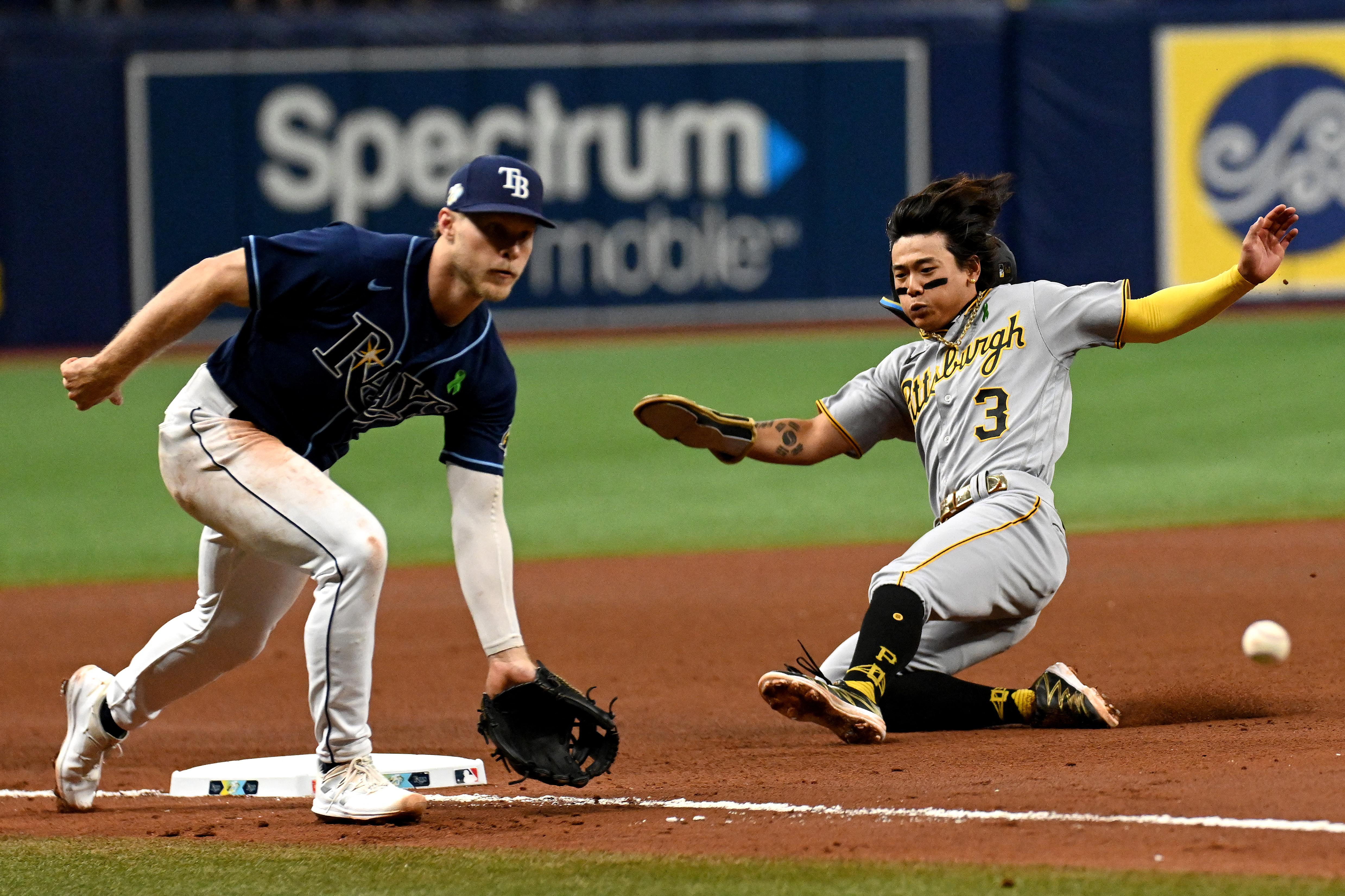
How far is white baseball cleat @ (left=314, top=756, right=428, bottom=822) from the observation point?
401 cm

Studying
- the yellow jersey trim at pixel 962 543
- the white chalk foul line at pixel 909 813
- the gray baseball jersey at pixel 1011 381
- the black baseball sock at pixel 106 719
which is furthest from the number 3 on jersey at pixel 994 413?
the black baseball sock at pixel 106 719

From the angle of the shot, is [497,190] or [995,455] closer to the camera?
[497,190]

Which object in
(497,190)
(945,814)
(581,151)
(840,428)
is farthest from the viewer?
(581,151)

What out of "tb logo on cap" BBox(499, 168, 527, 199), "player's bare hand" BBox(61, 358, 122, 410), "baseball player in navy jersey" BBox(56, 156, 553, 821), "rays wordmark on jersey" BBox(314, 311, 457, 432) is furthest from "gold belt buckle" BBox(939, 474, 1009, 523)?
"player's bare hand" BBox(61, 358, 122, 410)

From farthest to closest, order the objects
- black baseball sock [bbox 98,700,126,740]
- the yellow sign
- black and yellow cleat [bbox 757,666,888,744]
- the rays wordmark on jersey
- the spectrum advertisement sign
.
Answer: the spectrum advertisement sign → the yellow sign → black baseball sock [bbox 98,700,126,740] → black and yellow cleat [bbox 757,666,888,744] → the rays wordmark on jersey

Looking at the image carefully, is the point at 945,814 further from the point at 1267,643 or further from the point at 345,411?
the point at 345,411

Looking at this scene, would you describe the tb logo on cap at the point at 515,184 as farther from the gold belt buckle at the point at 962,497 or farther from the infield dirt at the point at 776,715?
the gold belt buckle at the point at 962,497

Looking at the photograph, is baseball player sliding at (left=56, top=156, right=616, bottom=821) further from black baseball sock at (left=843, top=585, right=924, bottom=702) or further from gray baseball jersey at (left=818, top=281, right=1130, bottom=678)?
gray baseball jersey at (left=818, top=281, right=1130, bottom=678)

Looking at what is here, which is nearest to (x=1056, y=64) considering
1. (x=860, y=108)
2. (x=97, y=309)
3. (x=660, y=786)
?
(x=860, y=108)

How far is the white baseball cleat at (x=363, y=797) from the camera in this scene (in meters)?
4.01

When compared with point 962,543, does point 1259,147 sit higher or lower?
higher

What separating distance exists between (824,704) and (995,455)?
997mm

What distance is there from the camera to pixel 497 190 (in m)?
4.00

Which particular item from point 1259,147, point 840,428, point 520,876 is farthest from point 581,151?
point 520,876
